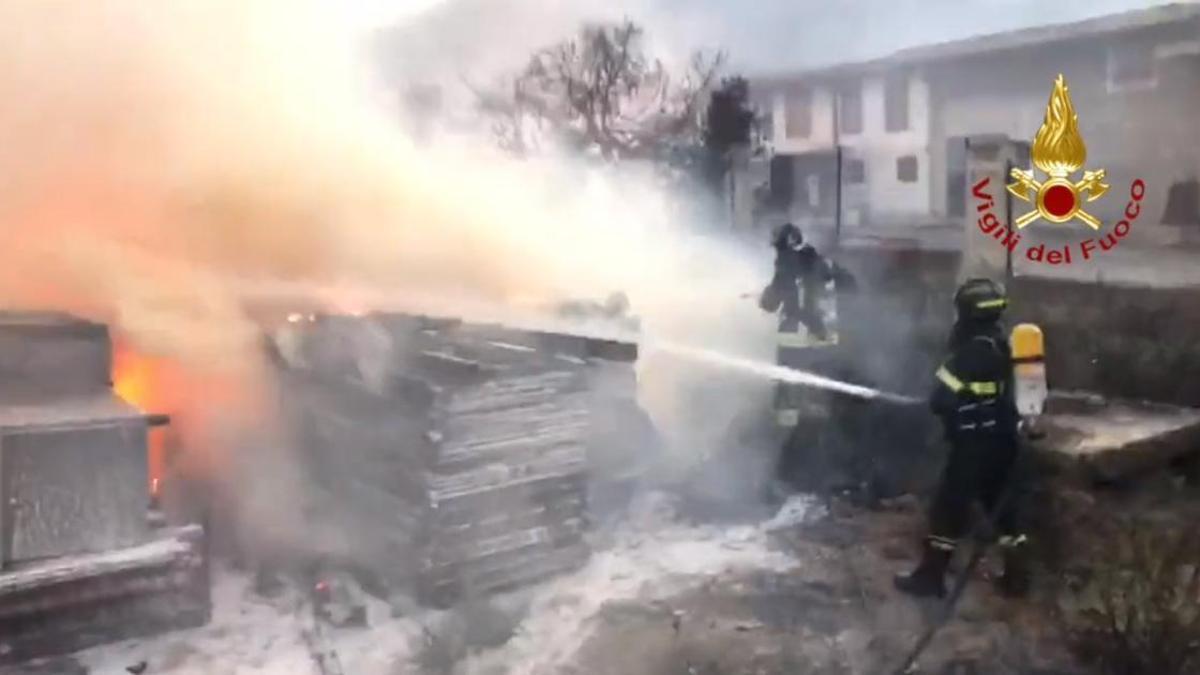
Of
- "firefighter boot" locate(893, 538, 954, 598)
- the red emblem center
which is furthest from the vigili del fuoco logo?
"firefighter boot" locate(893, 538, 954, 598)

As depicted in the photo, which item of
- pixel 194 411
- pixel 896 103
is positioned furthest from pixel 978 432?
pixel 194 411

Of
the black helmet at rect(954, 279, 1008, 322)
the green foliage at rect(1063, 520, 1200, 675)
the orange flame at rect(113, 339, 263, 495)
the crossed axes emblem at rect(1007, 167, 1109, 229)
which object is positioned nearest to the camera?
the green foliage at rect(1063, 520, 1200, 675)

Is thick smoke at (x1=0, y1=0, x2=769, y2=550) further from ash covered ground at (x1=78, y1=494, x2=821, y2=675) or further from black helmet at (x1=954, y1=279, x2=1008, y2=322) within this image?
black helmet at (x1=954, y1=279, x2=1008, y2=322)

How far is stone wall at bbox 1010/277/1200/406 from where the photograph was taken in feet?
7.66

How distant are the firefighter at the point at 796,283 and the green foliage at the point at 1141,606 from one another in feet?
2.71

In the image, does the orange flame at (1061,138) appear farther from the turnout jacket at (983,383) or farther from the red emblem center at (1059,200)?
the turnout jacket at (983,383)

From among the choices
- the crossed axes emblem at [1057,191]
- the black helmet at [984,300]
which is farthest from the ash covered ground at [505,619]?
the crossed axes emblem at [1057,191]

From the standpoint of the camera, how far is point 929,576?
2432mm

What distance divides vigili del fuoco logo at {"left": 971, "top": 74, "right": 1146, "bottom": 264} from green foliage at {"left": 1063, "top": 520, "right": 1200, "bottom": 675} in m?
0.62

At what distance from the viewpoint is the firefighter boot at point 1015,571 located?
238cm

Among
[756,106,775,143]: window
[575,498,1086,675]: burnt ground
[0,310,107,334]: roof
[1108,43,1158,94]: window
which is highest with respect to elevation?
[1108,43,1158,94]: window

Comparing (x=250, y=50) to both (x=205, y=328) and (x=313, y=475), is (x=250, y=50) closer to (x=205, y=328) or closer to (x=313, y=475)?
(x=205, y=328)

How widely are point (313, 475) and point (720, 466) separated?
113 cm

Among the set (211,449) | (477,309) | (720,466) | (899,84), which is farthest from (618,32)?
(211,449)
